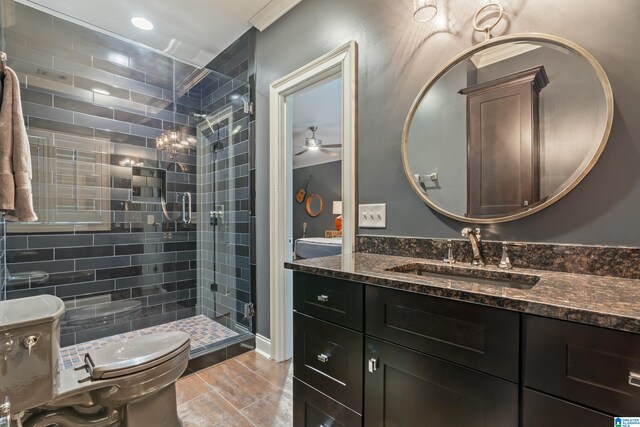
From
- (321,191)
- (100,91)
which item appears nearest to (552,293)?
(100,91)

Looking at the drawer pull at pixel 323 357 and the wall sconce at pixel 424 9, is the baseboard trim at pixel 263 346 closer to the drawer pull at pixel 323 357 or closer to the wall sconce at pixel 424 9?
the drawer pull at pixel 323 357

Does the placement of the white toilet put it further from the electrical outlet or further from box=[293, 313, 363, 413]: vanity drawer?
the electrical outlet

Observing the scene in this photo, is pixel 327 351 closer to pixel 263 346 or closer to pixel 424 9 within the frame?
pixel 263 346

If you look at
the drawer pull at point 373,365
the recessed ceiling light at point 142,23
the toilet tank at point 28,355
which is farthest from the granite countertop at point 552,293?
the recessed ceiling light at point 142,23

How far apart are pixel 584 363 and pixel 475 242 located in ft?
2.08

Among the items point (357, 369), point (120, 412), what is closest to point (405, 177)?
point (357, 369)

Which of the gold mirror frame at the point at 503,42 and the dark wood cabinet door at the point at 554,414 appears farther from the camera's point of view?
the gold mirror frame at the point at 503,42

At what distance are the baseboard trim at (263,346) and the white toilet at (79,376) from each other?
0.88m

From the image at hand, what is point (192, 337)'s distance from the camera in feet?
8.35

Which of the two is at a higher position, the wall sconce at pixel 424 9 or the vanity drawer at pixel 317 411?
the wall sconce at pixel 424 9

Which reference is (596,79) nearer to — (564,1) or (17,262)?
(564,1)

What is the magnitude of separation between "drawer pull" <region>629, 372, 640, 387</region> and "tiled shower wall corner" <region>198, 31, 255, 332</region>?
2.33 metres

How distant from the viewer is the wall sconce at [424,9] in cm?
133

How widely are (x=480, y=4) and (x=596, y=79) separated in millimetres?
575
